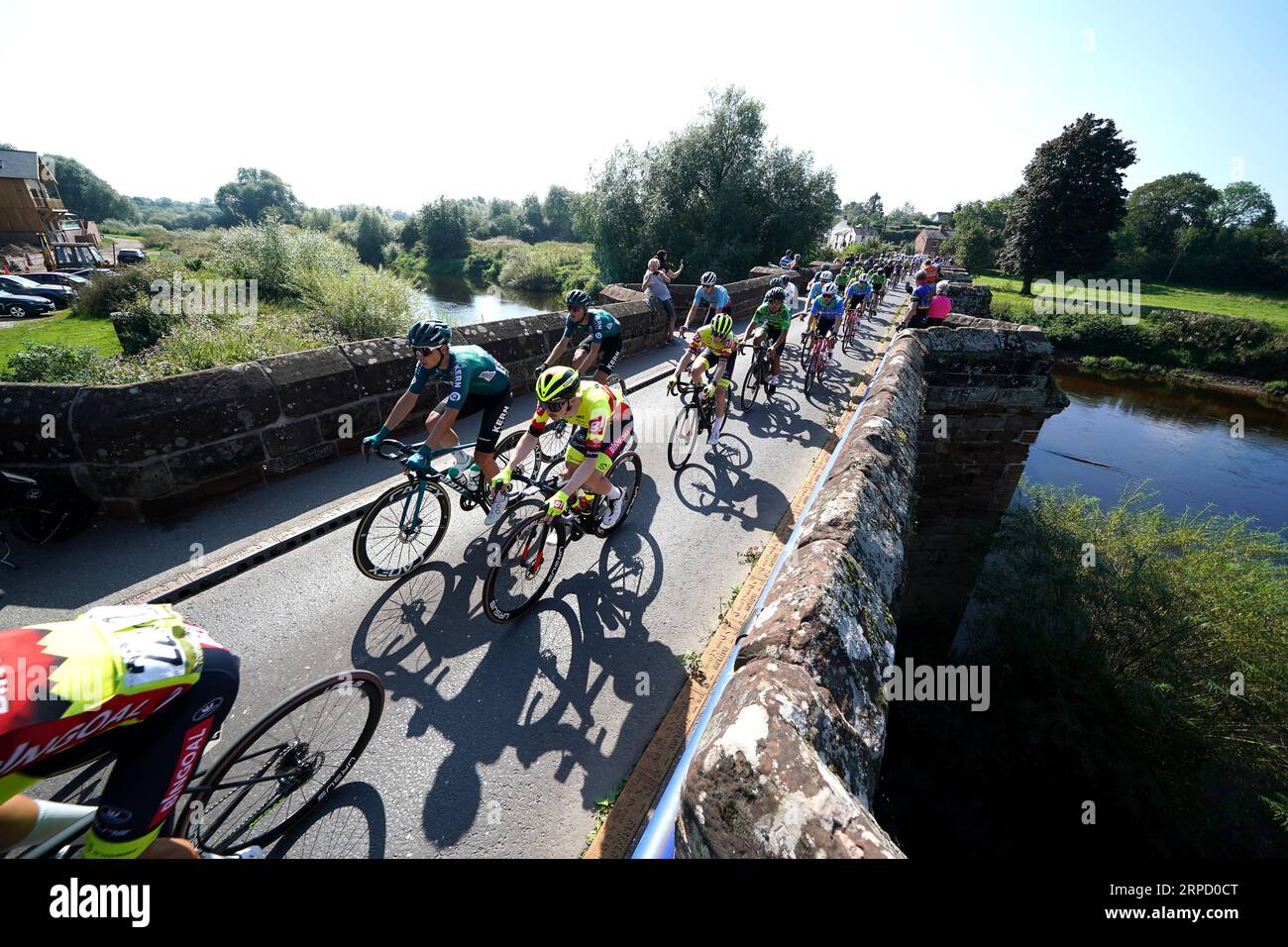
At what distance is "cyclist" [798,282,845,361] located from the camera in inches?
439

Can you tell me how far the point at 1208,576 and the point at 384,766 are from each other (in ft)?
40.0

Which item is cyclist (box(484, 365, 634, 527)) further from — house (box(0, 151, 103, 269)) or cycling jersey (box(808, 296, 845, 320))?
house (box(0, 151, 103, 269))

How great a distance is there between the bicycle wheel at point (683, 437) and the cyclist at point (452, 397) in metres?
2.51

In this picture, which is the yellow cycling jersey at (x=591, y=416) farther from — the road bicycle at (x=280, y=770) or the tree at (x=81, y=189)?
the tree at (x=81, y=189)

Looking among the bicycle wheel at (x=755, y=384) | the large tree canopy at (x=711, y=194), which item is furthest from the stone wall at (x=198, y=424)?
the large tree canopy at (x=711, y=194)

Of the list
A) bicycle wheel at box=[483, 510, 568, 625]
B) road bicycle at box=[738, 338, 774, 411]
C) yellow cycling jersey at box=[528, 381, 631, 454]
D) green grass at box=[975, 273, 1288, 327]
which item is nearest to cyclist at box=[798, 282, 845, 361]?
road bicycle at box=[738, 338, 774, 411]

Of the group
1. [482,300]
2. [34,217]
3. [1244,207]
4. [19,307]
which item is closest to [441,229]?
[482,300]

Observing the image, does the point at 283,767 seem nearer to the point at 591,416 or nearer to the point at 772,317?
the point at 591,416

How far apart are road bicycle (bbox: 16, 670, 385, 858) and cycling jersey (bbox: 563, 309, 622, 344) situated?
5710 mm

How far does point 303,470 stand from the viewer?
5.94 m

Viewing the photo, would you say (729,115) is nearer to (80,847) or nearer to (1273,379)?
(80,847)

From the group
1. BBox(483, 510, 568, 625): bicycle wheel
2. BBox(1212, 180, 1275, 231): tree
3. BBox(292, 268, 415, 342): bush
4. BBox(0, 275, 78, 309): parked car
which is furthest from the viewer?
BBox(1212, 180, 1275, 231): tree

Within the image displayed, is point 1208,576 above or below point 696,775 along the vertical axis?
below
